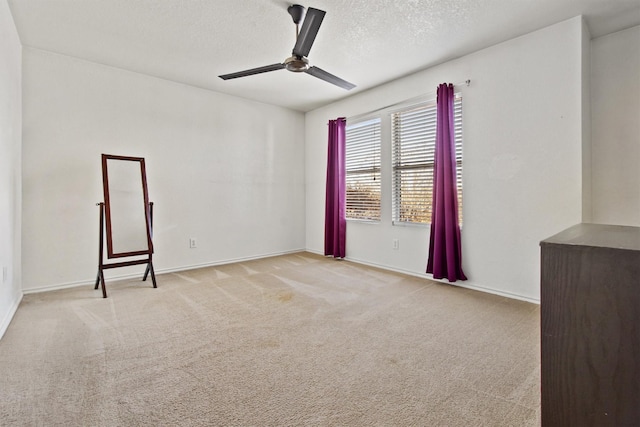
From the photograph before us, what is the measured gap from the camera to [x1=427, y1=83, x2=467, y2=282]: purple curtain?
3.37 metres

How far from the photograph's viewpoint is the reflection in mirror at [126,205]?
11.1 feet

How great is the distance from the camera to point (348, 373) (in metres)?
1.76

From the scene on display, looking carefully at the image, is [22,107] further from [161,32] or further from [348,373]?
[348,373]

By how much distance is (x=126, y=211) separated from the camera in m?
3.51

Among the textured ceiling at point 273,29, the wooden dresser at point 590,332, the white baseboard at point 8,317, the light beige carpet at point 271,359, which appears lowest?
the light beige carpet at point 271,359

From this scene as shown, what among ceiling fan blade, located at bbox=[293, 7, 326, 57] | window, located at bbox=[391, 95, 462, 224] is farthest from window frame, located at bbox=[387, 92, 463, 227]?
ceiling fan blade, located at bbox=[293, 7, 326, 57]

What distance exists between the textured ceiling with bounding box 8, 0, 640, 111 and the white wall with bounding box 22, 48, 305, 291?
1.38 feet

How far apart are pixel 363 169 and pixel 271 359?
3.23 m

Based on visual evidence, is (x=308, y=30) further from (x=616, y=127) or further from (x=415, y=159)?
(x=616, y=127)

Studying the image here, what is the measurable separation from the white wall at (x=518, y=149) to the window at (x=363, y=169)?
0.83 m

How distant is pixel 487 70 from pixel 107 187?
4.13 metres

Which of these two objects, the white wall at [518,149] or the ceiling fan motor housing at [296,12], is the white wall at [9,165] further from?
the white wall at [518,149]

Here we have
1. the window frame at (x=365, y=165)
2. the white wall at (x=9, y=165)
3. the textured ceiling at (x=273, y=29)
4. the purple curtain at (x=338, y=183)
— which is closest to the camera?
the white wall at (x=9, y=165)

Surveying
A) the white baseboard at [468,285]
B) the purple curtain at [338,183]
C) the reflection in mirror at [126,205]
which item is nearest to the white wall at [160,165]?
the reflection in mirror at [126,205]
